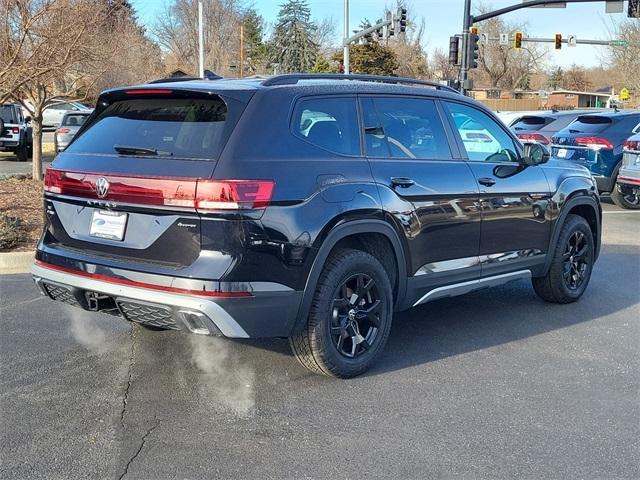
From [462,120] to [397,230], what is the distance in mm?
1339

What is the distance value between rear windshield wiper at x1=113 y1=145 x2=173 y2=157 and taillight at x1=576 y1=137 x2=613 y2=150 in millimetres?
10772

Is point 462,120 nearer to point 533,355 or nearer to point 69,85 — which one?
point 533,355

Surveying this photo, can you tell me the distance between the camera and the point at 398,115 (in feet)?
15.7

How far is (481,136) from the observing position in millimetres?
5453

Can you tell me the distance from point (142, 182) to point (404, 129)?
1.88 meters

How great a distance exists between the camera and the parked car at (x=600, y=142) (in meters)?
12.8

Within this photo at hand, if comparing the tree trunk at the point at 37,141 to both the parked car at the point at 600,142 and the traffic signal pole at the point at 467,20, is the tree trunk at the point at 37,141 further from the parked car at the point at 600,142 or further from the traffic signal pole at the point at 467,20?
the traffic signal pole at the point at 467,20

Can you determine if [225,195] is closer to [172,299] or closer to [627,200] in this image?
[172,299]

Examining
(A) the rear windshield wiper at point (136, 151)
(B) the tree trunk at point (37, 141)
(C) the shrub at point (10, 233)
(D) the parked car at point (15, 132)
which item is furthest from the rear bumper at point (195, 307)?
(D) the parked car at point (15, 132)

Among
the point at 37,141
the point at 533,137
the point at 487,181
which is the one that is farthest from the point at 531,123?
the point at 487,181

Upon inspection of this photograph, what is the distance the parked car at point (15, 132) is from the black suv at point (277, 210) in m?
17.2

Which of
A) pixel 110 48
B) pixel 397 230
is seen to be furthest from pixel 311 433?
pixel 110 48

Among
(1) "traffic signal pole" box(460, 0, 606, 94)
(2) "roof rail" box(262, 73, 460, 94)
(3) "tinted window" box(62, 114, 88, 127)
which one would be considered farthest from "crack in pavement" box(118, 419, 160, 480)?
(1) "traffic signal pole" box(460, 0, 606, 94)

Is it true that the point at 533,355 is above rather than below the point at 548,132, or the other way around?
below
